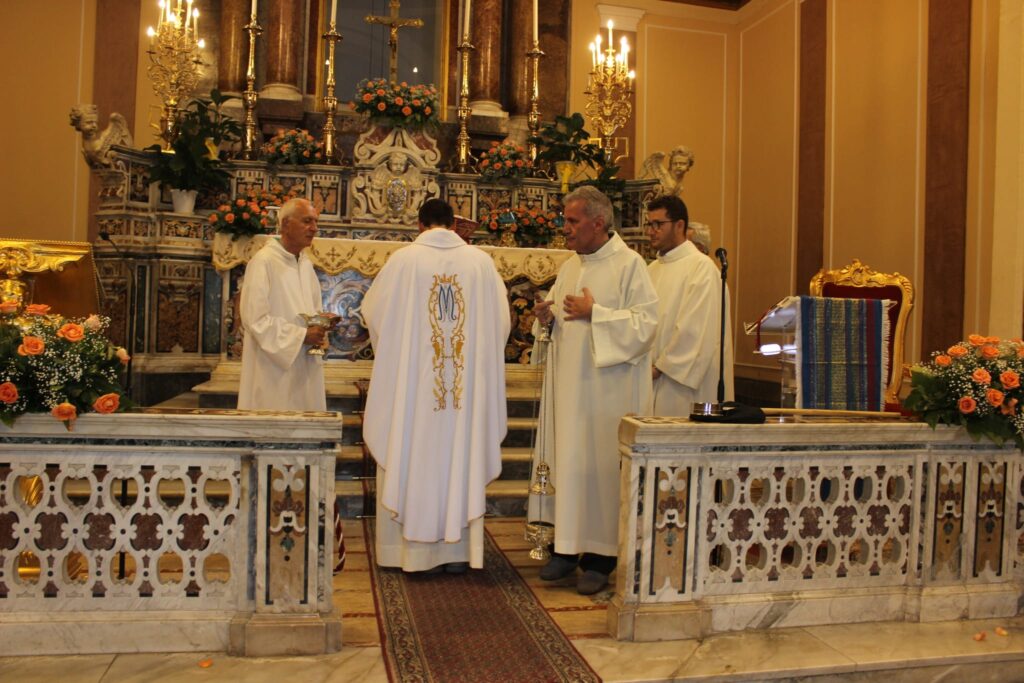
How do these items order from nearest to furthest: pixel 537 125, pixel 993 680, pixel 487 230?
pixel 993 680, pixel 487 230, pixel 537 125

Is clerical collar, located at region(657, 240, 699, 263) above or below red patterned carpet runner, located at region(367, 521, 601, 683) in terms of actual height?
above

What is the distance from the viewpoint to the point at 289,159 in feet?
25.6

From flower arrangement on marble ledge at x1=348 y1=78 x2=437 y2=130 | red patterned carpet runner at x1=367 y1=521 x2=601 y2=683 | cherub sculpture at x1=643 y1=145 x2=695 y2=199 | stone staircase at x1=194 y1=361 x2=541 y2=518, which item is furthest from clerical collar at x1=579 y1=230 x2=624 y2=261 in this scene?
cherub sculpture at x1=643 y1=145 x2=695 y2=199

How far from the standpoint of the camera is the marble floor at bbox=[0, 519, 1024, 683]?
9.90 ft

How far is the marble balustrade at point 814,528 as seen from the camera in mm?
3412

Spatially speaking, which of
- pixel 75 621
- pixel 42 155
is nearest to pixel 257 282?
pixel 75 621

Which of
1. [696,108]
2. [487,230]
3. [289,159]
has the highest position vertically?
[696,108]

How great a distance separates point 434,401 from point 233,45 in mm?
6511

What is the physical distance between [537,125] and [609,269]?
4.89m

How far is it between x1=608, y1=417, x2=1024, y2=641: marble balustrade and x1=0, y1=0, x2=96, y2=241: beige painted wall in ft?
26.2

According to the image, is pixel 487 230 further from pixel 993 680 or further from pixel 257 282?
pixel 993 680

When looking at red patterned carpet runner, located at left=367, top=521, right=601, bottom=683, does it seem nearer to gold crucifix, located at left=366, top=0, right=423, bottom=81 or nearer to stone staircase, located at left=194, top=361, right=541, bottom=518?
stone staircase, located at left=194, top=361, right=541, bottom=518

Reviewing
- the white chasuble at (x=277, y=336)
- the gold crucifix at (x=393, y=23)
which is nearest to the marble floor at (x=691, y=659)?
the white chasuble at (x=277, y=336)

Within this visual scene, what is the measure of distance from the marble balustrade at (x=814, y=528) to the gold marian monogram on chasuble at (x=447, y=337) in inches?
41.3
